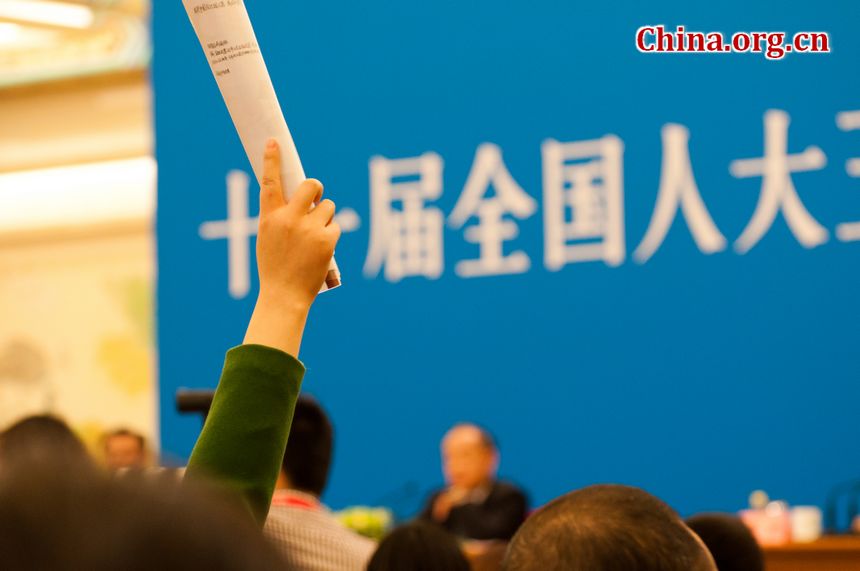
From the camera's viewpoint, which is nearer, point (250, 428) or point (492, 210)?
point (250, 428)

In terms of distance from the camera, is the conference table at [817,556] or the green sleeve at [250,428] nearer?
the green sleeve at [250,428]

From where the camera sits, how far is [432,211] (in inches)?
220

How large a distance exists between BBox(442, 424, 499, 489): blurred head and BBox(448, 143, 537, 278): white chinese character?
673mm

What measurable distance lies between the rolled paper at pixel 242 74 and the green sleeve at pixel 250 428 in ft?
0.54

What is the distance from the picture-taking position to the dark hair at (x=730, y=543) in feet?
5.31

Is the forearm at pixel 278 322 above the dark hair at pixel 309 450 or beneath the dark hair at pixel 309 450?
above

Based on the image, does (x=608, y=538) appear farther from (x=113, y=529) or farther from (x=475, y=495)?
(x=475, y=495)

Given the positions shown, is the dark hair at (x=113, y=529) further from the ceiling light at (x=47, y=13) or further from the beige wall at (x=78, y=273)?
the beige wall at (x=78, y=273)

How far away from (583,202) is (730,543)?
374 centimetres

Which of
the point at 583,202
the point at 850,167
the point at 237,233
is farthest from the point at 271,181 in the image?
the point at 237,233

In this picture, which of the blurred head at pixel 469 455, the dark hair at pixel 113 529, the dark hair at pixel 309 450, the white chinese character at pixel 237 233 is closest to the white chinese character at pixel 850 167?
the blurred head at pixel 469 455

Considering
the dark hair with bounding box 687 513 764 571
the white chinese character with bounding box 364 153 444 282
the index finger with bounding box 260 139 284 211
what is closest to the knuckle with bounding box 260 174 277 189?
the index finger with bounding box 260 139 284 211

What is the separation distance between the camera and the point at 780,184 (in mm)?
4914

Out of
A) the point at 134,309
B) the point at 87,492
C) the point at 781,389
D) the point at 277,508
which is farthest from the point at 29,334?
the point at 87,492
